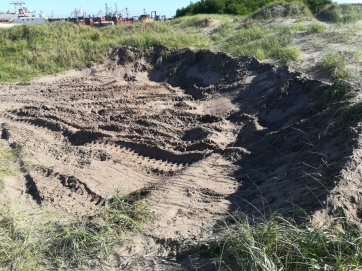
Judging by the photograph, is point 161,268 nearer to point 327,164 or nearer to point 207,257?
point 207,257

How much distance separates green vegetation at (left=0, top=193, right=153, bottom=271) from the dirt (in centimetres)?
24

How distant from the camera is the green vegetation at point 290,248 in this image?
324 centimetres

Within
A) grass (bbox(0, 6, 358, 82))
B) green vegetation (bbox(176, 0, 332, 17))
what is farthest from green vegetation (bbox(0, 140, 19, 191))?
green vegetation (bbox(176, 0, 332, 17))

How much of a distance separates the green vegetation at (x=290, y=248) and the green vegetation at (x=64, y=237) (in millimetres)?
1177

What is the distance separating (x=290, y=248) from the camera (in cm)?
343

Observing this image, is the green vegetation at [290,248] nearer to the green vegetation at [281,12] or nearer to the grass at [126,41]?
the grass at [126,41]

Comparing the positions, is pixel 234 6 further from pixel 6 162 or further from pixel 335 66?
pixel 6 162

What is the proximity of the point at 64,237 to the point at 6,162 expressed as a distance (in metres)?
3.35

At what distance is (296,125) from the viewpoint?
673 centimetres

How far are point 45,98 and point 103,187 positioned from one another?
5.29 meters

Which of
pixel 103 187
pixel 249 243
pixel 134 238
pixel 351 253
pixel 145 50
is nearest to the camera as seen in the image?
pixel 351 253

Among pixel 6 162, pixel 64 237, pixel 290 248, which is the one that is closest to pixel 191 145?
pixel 6 162

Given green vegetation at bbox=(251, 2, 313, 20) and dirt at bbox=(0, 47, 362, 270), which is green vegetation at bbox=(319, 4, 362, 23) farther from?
dirt at bbox=(0, 47, 362, 270)

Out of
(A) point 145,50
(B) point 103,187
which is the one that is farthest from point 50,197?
(A) point 145,50
